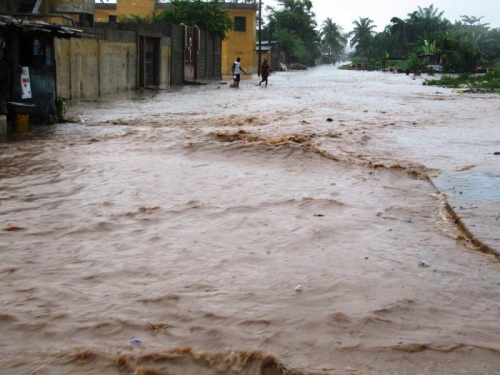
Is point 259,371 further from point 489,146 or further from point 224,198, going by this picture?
point 489,146

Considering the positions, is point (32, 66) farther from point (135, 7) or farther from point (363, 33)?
point (363, 33)

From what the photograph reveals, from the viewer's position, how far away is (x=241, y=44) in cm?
5003

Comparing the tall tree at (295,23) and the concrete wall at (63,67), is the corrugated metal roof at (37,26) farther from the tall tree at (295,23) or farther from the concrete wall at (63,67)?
the tall tree at (295,23)

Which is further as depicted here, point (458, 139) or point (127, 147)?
point (458, 139)

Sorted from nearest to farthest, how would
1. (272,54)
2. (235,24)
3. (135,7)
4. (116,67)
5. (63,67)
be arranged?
(63,67) → (116,67) → (235,24) → (135,7) → (272,54)

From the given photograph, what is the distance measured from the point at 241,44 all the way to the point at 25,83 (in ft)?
128

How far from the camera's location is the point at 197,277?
4418 mm

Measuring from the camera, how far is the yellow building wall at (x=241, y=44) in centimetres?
4891

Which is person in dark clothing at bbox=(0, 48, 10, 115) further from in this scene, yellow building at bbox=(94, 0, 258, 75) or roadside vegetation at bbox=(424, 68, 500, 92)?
yellow building at bbox=(94, 0, 258, 75)

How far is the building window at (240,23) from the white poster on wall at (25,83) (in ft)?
126

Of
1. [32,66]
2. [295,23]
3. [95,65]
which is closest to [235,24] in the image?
[95,65]

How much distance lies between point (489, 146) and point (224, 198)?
5.64 metres

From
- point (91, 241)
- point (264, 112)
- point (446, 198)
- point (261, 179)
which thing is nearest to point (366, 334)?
point (91, 241)

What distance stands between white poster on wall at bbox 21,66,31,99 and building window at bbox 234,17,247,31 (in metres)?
38.3
